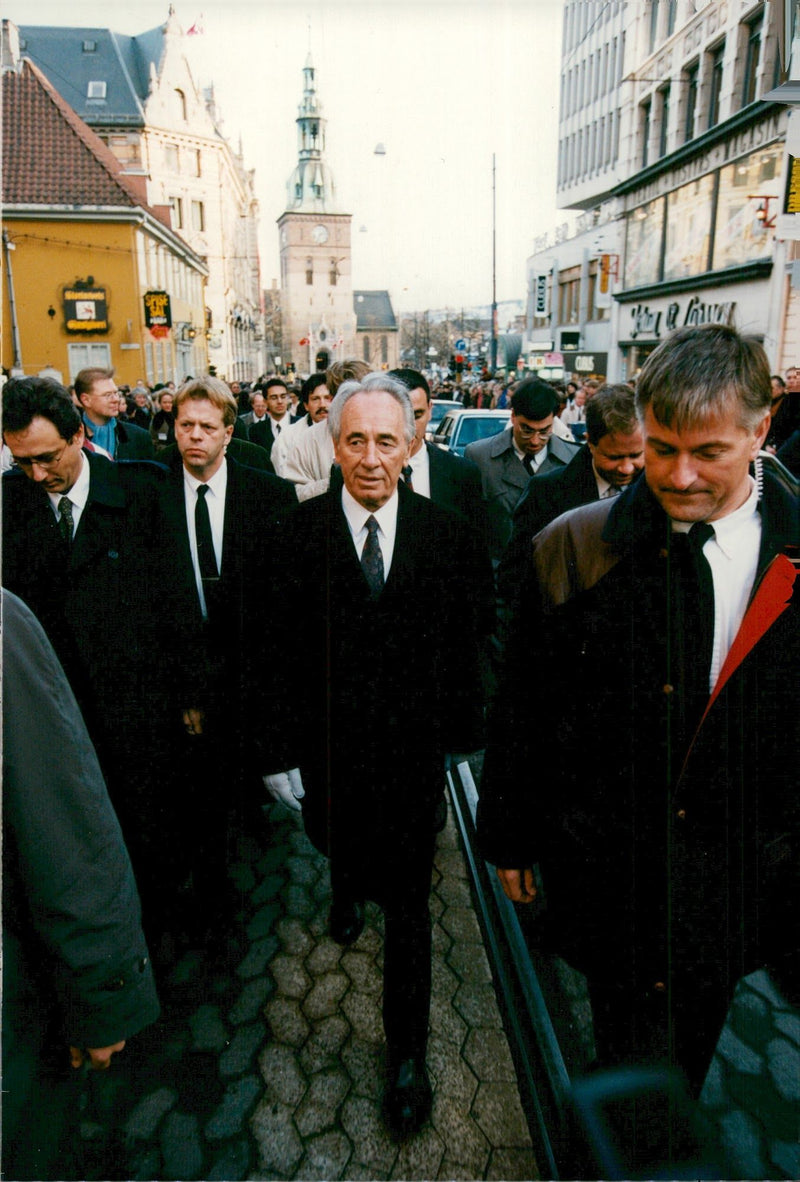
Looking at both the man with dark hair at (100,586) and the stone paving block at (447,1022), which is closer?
the man with dark hair at (100,586)

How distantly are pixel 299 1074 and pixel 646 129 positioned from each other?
95.6ft

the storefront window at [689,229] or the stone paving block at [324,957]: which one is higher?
the storefront window at [689,229]

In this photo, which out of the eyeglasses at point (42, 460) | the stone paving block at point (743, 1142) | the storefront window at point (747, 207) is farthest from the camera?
the storefront window at point (747, 207)

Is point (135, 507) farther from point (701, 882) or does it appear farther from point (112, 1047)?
point (701, 882)

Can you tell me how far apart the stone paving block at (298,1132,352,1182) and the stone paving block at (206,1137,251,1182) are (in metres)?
0.17

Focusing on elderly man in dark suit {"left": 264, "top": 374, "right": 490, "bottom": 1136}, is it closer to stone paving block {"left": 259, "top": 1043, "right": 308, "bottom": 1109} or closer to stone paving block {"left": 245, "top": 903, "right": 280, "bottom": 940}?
stone paving block {"left": 259, "top": 1043, "right": 308, "bottom": 1109}

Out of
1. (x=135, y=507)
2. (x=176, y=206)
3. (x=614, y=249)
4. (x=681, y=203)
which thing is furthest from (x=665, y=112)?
(x=176, y=206)

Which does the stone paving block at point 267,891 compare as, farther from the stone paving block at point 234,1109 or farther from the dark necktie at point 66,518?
the dark necktie at point 66,518

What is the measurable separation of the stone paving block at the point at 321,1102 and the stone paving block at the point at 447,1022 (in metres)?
0.40

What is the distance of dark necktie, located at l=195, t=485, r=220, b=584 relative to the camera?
3398mm

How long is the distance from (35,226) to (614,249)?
22.6 meters

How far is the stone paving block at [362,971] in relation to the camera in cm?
307

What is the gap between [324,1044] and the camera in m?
2.79

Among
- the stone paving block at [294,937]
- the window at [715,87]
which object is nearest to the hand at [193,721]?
the stone paving block at [294,937]
